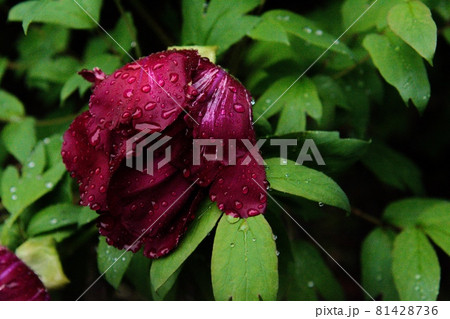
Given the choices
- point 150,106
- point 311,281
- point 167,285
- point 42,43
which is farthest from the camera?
point 42,43

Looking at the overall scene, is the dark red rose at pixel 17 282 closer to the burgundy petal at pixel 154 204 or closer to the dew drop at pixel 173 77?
the burgundy petal at pixel 154 204

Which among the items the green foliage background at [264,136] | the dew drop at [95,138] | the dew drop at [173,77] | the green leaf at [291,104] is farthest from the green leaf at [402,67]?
the dew drop at [95,138]

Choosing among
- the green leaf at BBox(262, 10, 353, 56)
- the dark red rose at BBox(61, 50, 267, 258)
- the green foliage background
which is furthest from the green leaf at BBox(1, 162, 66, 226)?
the green leaf at BBox(262, 10, 353, 56)

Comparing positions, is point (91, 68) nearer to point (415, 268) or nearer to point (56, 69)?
point (56, 69)

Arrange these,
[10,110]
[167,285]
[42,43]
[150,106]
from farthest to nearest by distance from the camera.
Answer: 1. [42,43]
2. [10,110]
3. [167,285]
4. [150,106]

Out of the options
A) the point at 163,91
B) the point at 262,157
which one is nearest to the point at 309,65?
the point at 262,157

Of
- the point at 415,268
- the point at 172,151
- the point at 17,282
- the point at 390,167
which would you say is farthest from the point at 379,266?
the point at 17,282

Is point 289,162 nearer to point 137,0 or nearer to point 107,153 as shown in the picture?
point 107,153
